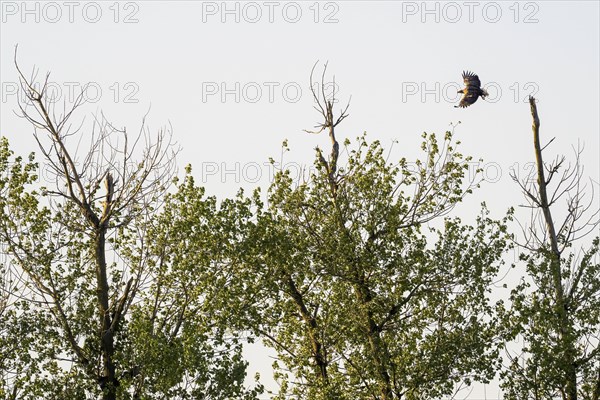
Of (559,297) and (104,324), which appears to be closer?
(104,324)

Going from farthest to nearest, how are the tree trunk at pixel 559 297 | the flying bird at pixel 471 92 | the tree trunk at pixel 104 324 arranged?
the flying bird at pixel 471 92, the tree trunk at pixel 559 297, the tree trunk at pixel 104 324

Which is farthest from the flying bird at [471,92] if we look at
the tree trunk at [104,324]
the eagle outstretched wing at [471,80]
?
the tree trunk at [104,324]

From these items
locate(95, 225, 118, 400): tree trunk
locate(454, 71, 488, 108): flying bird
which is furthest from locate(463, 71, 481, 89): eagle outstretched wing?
locate(95, 225, 118, 400): tree trunk

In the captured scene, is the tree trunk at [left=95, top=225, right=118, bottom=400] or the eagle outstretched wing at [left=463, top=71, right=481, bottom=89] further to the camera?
the eagle outstretched wing at [left=463, top=71, right=481, bottom=89]

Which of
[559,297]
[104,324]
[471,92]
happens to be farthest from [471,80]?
[104,324]

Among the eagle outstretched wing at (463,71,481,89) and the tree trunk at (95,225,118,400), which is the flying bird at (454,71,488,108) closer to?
the eagle outstretched wing at (463,71,481,89)

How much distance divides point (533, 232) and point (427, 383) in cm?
603

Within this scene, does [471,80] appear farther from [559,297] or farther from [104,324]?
[104,324]

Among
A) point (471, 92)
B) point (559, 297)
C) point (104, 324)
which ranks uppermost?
point (471, 92)

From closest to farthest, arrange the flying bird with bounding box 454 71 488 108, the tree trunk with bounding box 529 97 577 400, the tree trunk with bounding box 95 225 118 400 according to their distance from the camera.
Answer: the tree trunk with bounding box 95 225 118 400, the tree trunk with bounding box 529 97 577 400, the flying bird with bounding box 454 71 488 108

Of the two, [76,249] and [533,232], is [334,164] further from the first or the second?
[76,249]

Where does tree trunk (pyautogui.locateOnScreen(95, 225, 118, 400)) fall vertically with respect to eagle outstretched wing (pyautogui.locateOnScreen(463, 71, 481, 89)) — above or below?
below

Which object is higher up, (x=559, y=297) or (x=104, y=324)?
(x=559, y=297)

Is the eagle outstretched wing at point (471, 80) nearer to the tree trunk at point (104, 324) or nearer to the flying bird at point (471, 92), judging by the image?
the flying bird at point (471, 92)
